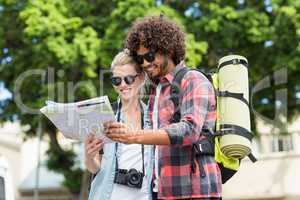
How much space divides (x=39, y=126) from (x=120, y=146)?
39.2 ft

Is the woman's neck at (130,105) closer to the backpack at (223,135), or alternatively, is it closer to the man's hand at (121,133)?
the backpack at (223,135)

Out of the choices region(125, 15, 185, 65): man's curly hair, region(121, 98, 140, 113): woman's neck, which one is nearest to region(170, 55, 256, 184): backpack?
region(125, 15, 185, 65): man's curly hair

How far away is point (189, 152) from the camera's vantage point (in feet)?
9.76

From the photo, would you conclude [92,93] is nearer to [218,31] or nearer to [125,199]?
[218,31]

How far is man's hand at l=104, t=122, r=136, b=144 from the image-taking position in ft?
9.11

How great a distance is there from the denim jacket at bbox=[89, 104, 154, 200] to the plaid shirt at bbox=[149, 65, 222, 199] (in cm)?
43

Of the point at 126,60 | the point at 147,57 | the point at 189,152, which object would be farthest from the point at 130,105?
the point at 189,152

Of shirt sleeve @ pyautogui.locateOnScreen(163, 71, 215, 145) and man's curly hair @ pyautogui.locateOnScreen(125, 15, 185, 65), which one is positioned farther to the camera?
man's curly hair @ pyautogui.locateOnScreen(125, 15, 185, 65)

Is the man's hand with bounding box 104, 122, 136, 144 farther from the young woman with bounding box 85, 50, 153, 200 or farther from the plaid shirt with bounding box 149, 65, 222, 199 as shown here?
the young woman with bounding box 85, 50, 153, 200

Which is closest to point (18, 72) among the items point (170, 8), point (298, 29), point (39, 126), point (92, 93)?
point (39, 126)

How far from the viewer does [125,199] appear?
11.4 feet

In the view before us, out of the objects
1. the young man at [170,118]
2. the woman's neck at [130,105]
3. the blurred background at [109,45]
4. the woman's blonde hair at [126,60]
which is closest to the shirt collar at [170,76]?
the young man at [170,118]

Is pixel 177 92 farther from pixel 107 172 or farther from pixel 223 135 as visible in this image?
pixel 107 172

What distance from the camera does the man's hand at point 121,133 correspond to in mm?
2775
